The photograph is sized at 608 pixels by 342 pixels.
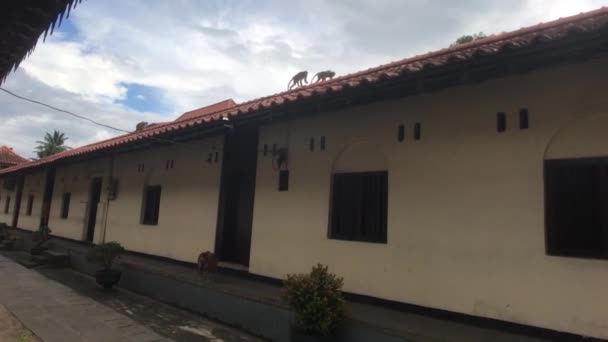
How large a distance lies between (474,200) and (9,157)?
3268 cm

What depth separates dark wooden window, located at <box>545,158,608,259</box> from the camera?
12.4 feet

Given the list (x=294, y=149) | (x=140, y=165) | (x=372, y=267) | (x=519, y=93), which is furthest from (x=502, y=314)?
(x=140, y=165)

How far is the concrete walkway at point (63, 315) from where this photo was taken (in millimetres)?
5316

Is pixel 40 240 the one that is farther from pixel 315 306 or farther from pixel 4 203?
pixel 4 203

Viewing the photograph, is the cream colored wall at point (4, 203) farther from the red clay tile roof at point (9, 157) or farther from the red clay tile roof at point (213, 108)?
the red clay tile roof at point (213, 108)

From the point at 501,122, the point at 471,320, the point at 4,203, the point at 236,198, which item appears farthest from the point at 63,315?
the point at 4,203

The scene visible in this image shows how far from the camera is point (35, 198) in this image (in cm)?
1800

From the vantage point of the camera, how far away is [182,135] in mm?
8039

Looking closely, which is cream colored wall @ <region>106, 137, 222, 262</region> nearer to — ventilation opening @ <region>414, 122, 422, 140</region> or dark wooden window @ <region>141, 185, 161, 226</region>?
dark wooden window @ <region>141, 185, 161, 226</region>

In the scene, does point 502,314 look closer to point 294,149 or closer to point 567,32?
point 567,32

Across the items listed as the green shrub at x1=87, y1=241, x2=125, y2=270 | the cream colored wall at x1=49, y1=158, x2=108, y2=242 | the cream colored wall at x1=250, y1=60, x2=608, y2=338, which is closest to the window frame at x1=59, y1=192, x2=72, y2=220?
the cream colored wall at x1=49, y1=158, x2=108, y2=242

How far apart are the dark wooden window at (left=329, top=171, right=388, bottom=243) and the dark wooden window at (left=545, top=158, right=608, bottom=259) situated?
1.98 meters

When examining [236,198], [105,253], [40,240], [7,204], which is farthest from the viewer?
[7,204]

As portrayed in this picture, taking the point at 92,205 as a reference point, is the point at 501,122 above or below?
above
